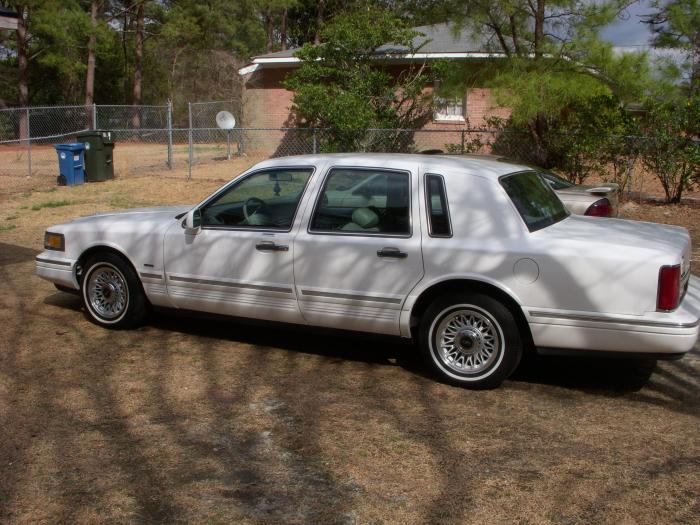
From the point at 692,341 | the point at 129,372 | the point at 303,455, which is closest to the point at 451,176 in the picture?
the point at 692,341

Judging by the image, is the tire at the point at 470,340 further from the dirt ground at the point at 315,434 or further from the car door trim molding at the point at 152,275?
the car door trim molding at the point at 152,275

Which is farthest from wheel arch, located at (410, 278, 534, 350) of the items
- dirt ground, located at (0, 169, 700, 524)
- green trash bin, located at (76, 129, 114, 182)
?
green trash bin, located at (76, 129, 114, 182)

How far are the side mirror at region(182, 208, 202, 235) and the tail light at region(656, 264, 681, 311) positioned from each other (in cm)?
332

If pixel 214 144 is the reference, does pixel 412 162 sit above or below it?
below

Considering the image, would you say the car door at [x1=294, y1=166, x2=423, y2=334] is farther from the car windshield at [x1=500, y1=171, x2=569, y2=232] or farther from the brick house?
the brick house

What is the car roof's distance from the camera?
526 cm

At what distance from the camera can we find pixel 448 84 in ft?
53.7

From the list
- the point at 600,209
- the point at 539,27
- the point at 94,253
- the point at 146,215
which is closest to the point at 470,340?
the point at 146,215

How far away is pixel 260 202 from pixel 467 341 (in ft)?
6.41

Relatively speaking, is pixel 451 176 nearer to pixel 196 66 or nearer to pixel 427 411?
pixel 427 411

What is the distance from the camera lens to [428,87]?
20375 mm

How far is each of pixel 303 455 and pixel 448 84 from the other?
13434 mm

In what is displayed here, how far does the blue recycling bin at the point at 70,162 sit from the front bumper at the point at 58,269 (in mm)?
11589

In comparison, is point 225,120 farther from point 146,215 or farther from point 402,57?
point 146,215
